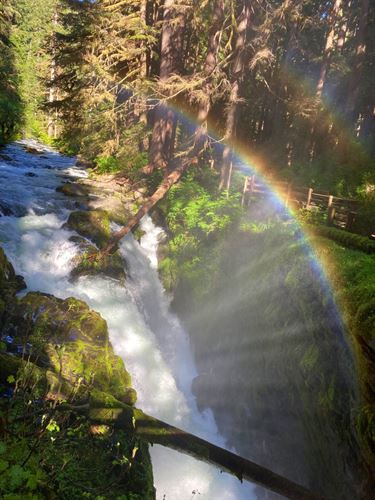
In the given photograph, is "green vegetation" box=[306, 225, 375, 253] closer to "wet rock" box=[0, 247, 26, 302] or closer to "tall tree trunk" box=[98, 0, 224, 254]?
"tall tree trunk" box=[98, 0, 224, 254]

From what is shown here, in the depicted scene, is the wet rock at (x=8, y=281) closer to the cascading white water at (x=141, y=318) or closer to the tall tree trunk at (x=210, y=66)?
the cascading white water at (x=141, y=318)

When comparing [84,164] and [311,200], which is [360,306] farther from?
[84,164]

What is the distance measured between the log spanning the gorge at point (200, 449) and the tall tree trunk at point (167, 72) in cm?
1394

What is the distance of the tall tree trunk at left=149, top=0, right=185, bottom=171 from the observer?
16.4 m

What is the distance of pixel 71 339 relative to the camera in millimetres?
8148

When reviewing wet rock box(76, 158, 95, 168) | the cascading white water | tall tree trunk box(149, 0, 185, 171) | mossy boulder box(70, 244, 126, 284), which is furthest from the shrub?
mossy boulder box(70, 244, 126, 284)

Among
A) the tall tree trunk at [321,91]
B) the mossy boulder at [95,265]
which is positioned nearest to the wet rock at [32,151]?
the mossy boulder at [95,265]

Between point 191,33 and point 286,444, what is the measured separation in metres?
20.3

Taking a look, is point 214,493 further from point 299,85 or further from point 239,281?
point 299,85

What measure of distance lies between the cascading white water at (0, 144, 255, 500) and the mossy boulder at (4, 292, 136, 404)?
115cm

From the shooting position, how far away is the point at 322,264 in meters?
7.11

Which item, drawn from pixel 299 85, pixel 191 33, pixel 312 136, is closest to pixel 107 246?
pixel 191 33

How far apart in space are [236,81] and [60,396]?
47.4 ft

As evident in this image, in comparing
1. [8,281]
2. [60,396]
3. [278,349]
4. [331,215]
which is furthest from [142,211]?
[60,396]
